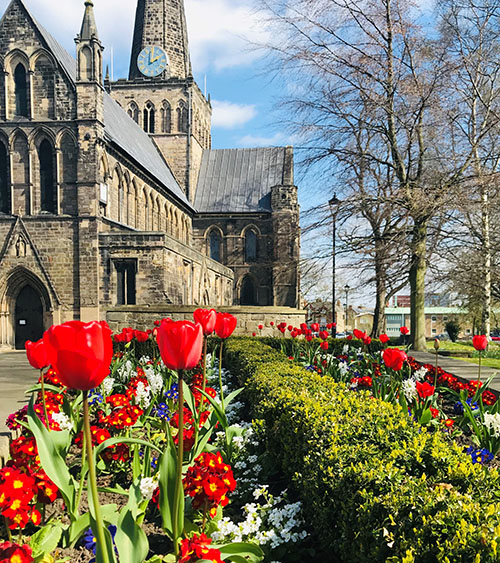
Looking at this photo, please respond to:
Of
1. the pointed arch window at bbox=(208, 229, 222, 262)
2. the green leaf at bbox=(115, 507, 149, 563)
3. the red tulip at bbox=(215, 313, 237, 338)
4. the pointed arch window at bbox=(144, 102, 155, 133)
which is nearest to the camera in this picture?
the green leaf at bbox=(115, 507, 149, 563)

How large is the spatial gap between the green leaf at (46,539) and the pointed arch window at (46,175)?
26.8m

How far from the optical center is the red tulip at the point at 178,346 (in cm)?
242

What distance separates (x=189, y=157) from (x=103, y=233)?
21.4m

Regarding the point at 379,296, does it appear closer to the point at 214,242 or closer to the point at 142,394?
the point at 142,394

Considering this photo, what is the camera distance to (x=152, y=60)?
151 feet

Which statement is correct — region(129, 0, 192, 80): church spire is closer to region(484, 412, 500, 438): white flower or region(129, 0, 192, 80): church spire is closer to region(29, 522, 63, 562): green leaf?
region(484, 412, 500, 438): white flower

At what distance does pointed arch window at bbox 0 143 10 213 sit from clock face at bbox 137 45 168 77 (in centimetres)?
2097

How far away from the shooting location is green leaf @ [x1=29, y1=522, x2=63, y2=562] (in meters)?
3.22

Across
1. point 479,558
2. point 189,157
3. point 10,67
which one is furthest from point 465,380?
point 189,157

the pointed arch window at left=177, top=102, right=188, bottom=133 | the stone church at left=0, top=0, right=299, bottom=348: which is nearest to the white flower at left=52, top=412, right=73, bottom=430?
the stone church at left=0, top=0, right=299, bottom=348

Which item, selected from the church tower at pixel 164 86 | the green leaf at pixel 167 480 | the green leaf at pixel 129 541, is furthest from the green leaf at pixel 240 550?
the church tower at pixel 164 86

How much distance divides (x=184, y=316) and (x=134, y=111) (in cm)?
3364

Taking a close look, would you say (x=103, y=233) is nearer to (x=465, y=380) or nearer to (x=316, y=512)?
(x=465, y=380)

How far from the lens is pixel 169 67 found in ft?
150
